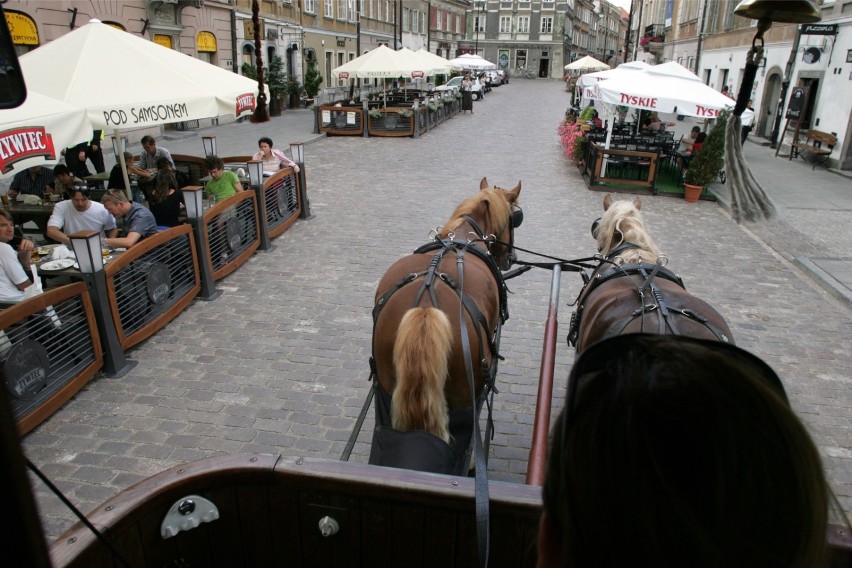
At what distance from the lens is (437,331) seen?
2896mm

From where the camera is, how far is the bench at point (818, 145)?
1619cm

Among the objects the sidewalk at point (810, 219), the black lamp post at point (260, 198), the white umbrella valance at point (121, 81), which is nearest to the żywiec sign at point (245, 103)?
the white umbrella valance at point (121, 81)

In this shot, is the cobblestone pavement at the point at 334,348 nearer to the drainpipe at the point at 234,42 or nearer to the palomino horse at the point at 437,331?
the palomino horse at the point at 437,331

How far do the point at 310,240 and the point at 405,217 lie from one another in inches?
81.8

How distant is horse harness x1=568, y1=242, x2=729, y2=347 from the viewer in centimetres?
308

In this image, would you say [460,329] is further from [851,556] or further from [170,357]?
[170,357]

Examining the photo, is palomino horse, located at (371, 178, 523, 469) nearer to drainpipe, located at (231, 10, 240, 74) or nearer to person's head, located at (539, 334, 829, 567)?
person's head, located at (539, 334, 829, 567)

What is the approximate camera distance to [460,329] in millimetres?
3168

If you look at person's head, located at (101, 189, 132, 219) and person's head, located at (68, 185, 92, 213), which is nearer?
person's head, located at (68, 185, 92, 213)

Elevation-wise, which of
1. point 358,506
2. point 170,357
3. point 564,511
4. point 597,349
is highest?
point 597,349

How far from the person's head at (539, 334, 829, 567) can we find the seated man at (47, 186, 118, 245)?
7.07 m

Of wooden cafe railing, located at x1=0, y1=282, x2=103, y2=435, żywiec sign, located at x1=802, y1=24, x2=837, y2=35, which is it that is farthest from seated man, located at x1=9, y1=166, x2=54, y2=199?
żywiec sign, located at x1=802, y1=24, x2=837, y2=35

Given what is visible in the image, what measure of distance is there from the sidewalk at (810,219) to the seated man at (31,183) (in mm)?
9708

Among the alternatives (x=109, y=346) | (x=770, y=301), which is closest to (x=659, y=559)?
(x=109, y=346)
